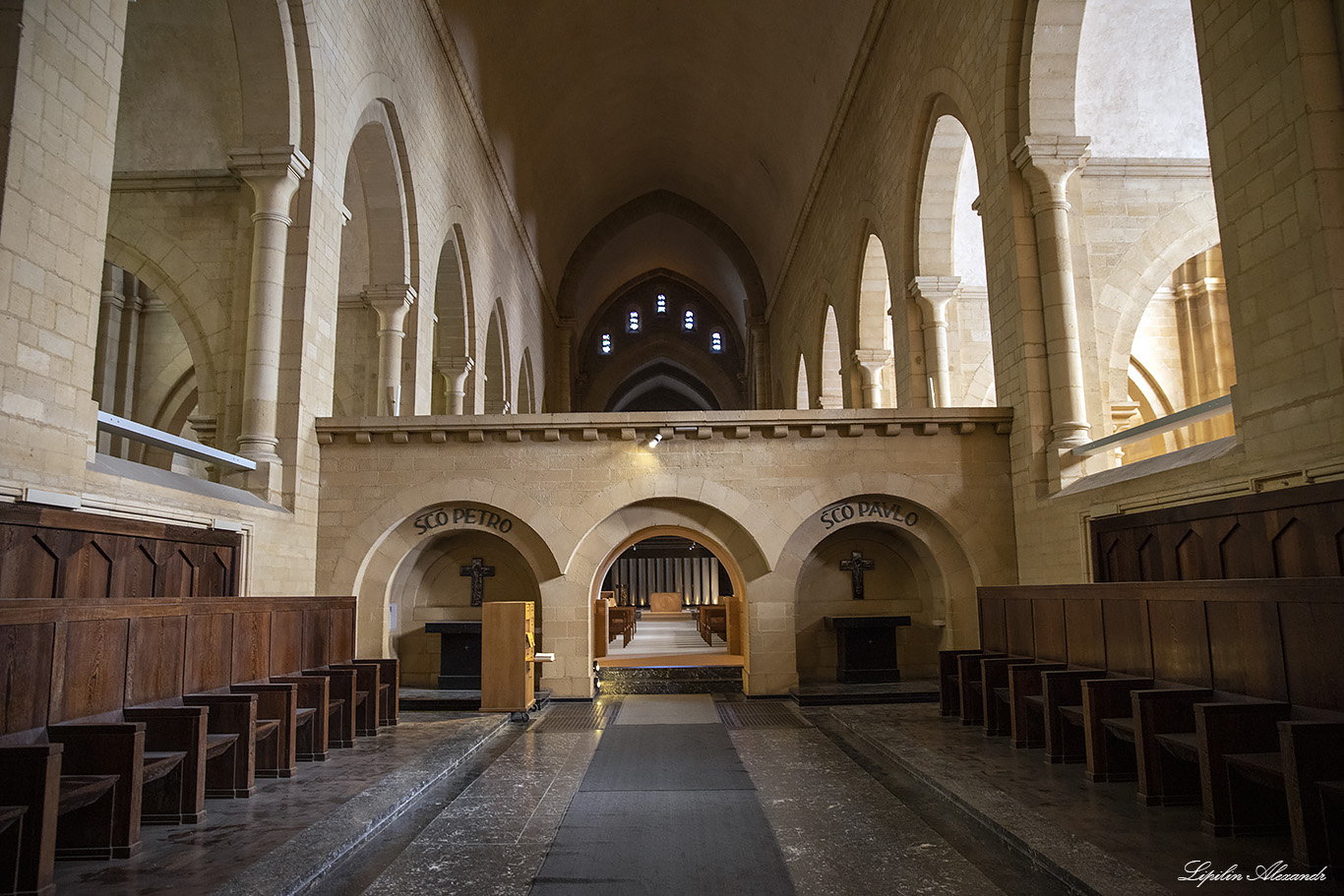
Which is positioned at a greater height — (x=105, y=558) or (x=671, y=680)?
(x=105, y=558)

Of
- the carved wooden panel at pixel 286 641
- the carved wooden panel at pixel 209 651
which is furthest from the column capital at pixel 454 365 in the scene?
the carved wooden panel at pixel 209 651

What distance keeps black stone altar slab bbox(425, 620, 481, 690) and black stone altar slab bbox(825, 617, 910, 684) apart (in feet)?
13.8

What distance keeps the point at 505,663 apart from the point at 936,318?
7520 millimetres

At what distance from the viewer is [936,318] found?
41.0 feet

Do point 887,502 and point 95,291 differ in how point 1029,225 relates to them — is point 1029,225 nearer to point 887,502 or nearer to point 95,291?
point 887,502

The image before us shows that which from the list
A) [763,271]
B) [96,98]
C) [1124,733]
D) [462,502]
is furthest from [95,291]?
[763,271]

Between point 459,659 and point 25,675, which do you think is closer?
point 25,675

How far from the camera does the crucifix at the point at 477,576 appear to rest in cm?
1098

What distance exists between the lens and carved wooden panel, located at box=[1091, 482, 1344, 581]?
4.77 meters

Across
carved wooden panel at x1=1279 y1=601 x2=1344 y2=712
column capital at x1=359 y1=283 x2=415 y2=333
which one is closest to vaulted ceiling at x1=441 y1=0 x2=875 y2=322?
column capital at x1=359 y1=283 x2=415 y2=333

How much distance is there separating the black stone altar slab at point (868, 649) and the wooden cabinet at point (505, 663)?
12.5ft

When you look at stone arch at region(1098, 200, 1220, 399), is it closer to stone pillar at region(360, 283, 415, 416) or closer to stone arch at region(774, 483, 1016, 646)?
stone arch at region(774, 483, 1016, 646)

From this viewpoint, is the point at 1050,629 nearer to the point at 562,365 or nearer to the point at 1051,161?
the point at 1051,161

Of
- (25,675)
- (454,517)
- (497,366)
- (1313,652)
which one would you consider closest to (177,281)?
(454,517)
